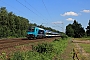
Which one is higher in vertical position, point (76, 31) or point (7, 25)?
point (76, 31)

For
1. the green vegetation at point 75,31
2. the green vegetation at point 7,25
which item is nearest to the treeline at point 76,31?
the green vegetation at point 75,31

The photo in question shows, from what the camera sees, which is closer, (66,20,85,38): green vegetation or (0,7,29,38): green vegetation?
(0,7,29,38): green vegetation

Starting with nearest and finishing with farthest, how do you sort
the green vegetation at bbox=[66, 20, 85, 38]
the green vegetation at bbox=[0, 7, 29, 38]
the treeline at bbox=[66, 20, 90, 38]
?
the green vegetation at bbox=[0, 7, 29, 38] → the green vegetation at bbox=[66, 20, 85, 38] → the treeline at bbox=[66, 20, 90, 38]

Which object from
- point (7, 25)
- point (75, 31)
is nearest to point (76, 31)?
point (75, 31)

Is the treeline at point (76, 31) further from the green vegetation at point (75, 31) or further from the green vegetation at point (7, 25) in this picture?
the green vegetation at point (7, 25)

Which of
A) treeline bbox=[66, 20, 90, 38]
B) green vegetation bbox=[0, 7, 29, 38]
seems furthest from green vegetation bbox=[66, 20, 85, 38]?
green vegetation bbox=[0, 7, 29, 38]

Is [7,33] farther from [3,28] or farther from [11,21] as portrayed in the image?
[11,21]

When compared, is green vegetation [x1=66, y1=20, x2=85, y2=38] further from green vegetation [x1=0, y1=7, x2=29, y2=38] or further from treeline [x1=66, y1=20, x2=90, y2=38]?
green vegetation [x1=0, y1=7, x2=29, y2=38]

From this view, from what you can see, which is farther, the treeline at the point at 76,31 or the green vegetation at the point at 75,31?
the treeline at the point at 76,31

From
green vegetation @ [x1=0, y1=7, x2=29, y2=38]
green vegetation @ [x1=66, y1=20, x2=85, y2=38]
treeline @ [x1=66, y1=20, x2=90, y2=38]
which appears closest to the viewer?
green vegetation @ [x1=0, y1=7, x2=29, y2=38]

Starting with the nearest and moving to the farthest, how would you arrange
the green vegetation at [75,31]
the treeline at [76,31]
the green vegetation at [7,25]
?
the green vegetation at [7,25], the green vegetation at [75,31], the treeline at [76,31]

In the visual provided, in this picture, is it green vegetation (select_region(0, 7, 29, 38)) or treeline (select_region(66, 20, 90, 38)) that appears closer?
green vegetation (select_region(0, 7, 29, 38))

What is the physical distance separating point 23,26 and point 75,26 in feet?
206

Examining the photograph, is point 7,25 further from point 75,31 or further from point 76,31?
point 76,31
